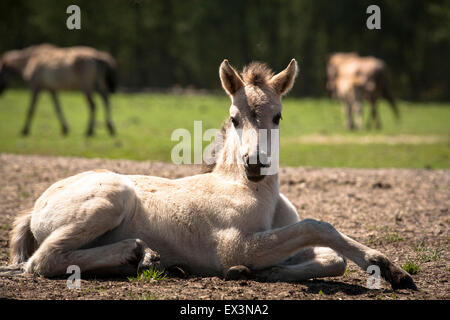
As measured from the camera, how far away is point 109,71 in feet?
68.2

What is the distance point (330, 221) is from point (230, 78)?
3084 millimetres

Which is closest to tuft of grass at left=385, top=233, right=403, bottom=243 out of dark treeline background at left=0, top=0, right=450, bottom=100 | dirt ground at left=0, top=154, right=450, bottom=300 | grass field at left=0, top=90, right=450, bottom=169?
dirt ground at left=0, top=154, right=450, bottom=300

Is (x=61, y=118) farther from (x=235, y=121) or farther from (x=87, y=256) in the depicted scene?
(x=235, y=121)

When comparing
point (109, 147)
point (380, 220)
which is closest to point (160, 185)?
point (380, 220)

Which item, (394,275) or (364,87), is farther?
(364,87)

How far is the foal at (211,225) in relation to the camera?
5.27 m

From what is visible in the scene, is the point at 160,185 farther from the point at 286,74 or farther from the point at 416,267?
the point at 416,267

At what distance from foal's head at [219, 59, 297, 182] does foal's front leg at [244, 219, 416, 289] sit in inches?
22.1

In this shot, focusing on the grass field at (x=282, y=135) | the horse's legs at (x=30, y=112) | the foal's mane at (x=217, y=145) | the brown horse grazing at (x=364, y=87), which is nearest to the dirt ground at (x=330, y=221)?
the foal's mane at (x=217, y=145)

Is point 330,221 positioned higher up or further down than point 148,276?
further down

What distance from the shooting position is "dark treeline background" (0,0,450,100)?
48438mm

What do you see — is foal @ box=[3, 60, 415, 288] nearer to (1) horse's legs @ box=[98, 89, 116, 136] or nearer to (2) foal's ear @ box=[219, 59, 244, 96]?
(2) foal's ear @ box=[219, 59, 244, 96]

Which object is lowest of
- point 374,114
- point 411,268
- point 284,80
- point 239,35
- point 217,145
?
point 374,114

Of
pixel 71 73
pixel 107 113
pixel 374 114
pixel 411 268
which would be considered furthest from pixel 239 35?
pixel 411 268
